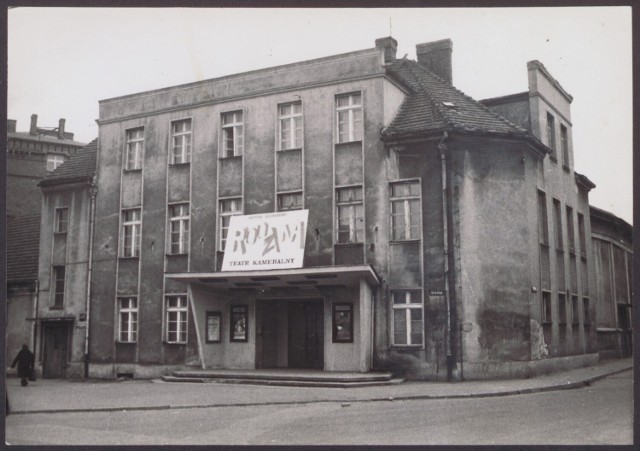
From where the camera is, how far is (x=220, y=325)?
936 inches

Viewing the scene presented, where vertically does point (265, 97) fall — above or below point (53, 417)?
above

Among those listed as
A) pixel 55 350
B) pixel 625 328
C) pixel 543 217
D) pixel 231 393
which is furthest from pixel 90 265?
pixel 625 328

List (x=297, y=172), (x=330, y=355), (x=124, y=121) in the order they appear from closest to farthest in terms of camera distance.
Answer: (x=330, y=355), (x=297, y=172), (x=124, y=121)

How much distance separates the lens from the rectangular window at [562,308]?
24391mm

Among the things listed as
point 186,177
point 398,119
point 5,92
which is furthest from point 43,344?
point 5,92

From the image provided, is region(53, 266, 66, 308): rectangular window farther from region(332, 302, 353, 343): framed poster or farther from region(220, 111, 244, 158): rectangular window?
region(332, 302, 353, 343): framed poster

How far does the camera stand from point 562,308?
24688mm

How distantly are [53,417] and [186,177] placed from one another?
38.1 ft

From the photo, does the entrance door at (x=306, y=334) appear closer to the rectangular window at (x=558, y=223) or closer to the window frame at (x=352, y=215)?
the window frame at (x=352, y=215)

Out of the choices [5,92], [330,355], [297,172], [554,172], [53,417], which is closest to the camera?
[5,92]

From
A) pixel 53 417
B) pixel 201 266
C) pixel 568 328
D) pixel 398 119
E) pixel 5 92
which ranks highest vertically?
pixel 398 119

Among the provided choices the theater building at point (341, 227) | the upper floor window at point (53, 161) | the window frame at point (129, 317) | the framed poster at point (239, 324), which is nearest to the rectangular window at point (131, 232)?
the theater building at point (341, 227)

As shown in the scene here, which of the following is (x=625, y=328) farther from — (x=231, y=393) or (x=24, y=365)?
(x=24, y=365)

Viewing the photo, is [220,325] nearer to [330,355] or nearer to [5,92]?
[330,355]
